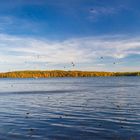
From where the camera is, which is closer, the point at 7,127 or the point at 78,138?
the point at 78,138

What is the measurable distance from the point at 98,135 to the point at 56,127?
501 centimetres

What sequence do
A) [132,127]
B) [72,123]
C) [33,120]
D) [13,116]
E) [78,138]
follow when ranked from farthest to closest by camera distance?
[13,116] < [33,120] < [72,123] < [132,127] < [78,138]

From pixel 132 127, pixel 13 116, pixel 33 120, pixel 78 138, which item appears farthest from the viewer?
pixel 13 116

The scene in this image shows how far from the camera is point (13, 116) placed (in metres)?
36.2

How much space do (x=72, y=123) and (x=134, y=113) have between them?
9.34m

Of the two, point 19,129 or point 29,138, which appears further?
point 19,129

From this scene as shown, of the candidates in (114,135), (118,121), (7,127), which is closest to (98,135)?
(114,135)

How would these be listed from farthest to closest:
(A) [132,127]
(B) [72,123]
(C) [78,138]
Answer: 1. (B) [72,123]
2. (A) [132,127]
3. (C) [78,138]

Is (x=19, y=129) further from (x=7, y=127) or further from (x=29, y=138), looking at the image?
(x=29, y=138)

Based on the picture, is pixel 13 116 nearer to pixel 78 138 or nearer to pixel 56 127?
pixel 56 127

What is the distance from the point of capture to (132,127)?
91.4ft

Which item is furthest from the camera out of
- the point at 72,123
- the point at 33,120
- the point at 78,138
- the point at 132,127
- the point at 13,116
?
the point at 13,116

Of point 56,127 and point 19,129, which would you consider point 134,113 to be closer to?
point 56,127

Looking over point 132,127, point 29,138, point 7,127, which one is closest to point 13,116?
point 7,127
